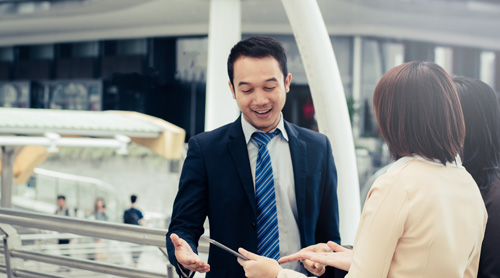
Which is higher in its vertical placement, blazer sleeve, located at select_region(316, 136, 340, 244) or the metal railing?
blazer sleeve, located at select_region(316, 136, 340, 244)

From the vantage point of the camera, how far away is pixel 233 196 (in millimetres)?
2029

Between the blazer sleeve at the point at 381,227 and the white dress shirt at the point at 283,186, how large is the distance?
1.87 feet

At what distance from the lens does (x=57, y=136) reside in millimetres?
11406

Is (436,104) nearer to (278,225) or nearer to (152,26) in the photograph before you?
(278,225)

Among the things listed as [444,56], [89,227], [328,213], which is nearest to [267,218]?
[328,213]

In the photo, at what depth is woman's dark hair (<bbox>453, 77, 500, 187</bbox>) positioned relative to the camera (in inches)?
72.4

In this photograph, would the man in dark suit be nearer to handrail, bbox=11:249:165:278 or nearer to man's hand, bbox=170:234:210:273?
man's hand, bbox=170:234:210:273

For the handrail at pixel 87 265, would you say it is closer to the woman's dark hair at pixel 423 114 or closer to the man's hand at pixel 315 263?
the man's hand at pixel 315 263

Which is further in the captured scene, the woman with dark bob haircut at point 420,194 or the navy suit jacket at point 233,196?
the navy suit jacket at point 233,196

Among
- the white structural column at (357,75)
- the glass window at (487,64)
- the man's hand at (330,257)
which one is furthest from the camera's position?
the glass window at (487,64)

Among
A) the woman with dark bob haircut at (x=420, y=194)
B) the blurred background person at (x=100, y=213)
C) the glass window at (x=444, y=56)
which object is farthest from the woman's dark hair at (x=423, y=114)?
the glass window at (x=444, y=56)

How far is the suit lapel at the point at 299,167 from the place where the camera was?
2023 millimetres

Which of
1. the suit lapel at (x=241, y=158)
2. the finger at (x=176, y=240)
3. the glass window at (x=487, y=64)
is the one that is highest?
the glass window at (x=487, y=64)

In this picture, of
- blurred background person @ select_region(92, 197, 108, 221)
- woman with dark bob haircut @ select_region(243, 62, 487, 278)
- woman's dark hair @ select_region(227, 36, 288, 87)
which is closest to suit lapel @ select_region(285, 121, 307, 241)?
woman's dark hair @ select_region(227, 36, 288, 87)
